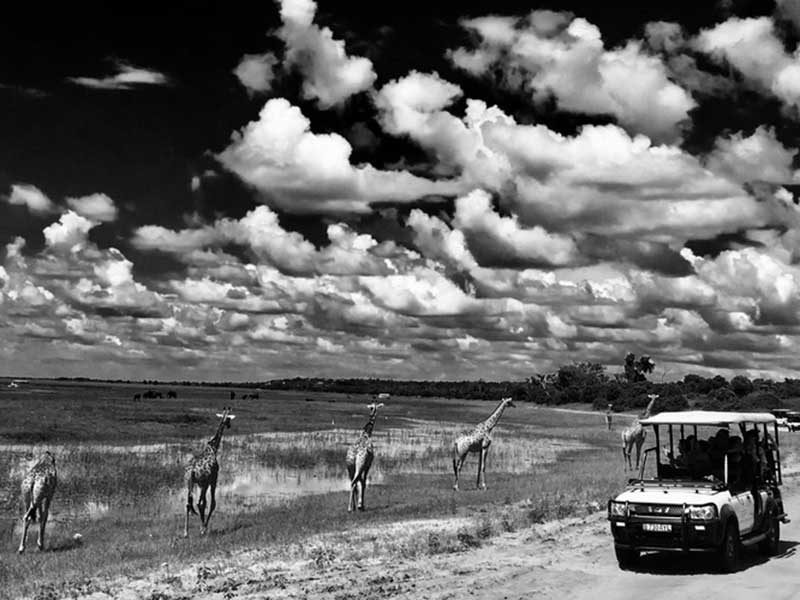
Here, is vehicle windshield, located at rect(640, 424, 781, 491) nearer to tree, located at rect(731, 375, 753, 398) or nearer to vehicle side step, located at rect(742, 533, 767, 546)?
vehicle side step, located at rect(742, 533, 767, 546)

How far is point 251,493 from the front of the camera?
91.5ft

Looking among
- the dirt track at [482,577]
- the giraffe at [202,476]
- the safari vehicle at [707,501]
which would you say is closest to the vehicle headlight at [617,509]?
the safari vehicle at [707,501]

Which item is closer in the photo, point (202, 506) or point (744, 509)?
point (744, 509)

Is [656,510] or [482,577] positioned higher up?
[656,510]

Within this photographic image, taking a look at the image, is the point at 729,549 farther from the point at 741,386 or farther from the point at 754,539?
the point at 741,386

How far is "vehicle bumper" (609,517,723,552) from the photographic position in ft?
45.4

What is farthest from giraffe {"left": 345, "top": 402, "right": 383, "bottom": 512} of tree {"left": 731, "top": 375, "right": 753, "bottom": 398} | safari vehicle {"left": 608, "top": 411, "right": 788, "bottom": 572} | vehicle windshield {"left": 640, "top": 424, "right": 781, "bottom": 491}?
tree {"left": 731, "top": 375, "right": 753, "bottom": 398}

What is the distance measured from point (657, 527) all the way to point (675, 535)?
0.30 m

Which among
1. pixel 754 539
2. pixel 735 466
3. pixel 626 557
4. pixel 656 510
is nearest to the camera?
pixel 656 510

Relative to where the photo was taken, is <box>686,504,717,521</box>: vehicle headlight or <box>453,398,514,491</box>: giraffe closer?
<box>686,504,717,521</box>: vehicle headlight

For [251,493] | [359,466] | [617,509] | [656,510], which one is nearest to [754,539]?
[656,510]

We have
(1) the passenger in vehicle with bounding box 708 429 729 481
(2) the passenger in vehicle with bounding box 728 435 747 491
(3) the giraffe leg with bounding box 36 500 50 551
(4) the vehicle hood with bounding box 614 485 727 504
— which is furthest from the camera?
(3) the giraffe leg with bounding box 36 500 50 551

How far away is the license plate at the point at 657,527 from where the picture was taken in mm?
13977

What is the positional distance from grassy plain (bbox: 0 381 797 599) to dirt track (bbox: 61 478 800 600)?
1021 millimetres
